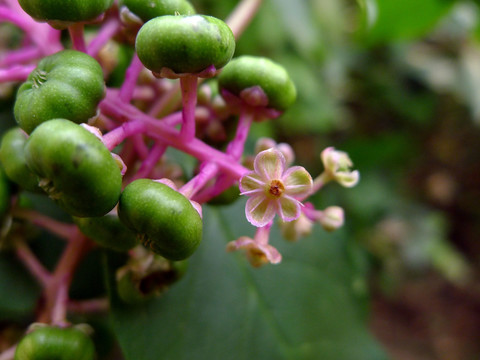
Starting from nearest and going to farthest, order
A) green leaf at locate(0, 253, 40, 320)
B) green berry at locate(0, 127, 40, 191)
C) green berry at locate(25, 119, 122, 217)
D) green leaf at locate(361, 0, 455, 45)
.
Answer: green berry at locate(25, 119, 122, 217) → green berry at locate(0, 127, 40, 191) → green leaf at locate(0, 253, 40, 320) → green leaf at locate(361, 0, 455, 45)

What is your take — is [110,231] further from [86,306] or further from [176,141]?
[86,306]

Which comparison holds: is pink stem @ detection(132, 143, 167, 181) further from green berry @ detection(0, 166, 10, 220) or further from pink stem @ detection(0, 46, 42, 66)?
pink stem @ detection(0, 46, 42, 66)

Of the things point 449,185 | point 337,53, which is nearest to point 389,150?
point 337,53

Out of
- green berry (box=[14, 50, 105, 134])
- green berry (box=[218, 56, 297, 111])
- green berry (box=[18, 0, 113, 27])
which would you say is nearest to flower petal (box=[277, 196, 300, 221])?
green berry (box=[218, 56, 297, 111])

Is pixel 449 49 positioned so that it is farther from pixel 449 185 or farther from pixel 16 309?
pixel 16 309

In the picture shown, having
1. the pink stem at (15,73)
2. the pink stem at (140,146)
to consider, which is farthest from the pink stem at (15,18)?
the pink stem at (140,146)

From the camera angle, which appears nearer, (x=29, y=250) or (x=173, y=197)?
(x=173, y=197)

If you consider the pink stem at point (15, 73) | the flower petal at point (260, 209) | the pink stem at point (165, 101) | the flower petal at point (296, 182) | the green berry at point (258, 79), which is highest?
the green berry at point (258, 79)

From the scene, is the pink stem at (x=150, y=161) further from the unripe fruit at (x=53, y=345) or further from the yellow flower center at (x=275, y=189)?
the unripe fruit at (x=53, y=345)
